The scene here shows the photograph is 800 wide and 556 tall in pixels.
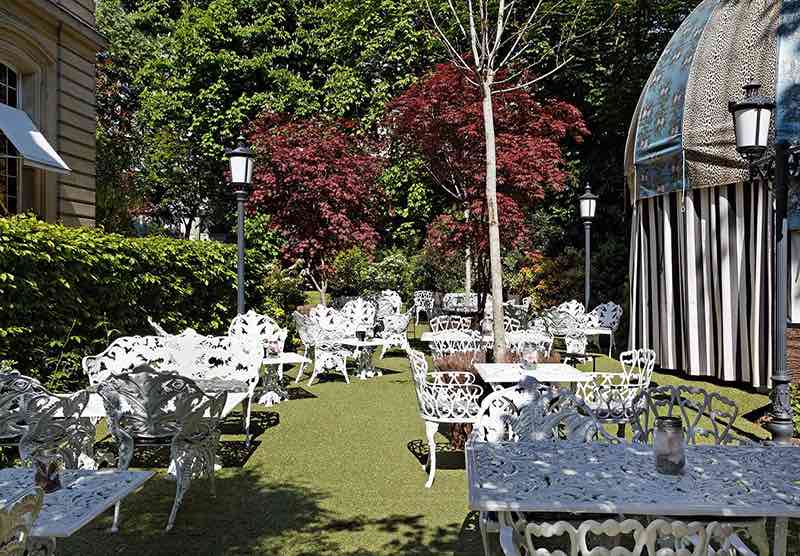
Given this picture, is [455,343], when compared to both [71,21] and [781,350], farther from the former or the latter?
[71,21]

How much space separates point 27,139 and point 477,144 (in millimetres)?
7925

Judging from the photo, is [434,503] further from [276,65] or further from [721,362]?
[276,65]

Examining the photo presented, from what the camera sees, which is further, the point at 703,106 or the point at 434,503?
the point at 703,106

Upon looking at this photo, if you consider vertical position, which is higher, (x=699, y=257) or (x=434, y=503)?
(x=699, y=257)

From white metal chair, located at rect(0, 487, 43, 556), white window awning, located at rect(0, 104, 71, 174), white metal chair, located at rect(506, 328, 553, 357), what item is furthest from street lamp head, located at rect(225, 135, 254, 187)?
white metal chair, located at rect(0, 487, 43, 556)

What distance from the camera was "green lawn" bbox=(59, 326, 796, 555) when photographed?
4262 mm

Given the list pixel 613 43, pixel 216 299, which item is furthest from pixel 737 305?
pixel 613 43

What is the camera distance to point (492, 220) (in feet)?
25.9

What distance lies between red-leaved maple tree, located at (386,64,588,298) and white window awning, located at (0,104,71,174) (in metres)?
6.53

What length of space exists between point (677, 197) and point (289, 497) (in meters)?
8.49

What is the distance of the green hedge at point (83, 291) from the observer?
20.6 feet

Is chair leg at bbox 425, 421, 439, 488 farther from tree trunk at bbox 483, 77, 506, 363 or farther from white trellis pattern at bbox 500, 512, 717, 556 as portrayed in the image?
white trellis pattern at bbox 500, 512, 717, 556

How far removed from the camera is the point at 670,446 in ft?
9.64

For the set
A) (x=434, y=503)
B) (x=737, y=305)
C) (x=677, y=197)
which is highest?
(x=677, y=197)
